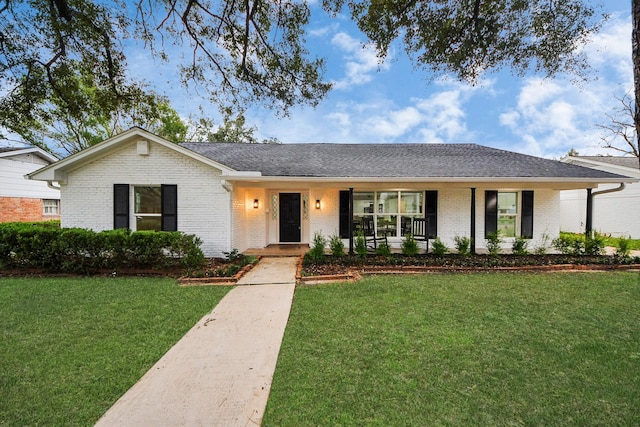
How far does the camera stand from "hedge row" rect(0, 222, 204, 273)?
6391 millimetres

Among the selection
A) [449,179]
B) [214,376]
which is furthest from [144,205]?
[449,179]

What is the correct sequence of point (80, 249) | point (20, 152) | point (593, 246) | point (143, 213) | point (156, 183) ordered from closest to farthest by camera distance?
point (80, 249)
point (593, 246)
point (156, 183)
point (143, 213)
point (20, 152)

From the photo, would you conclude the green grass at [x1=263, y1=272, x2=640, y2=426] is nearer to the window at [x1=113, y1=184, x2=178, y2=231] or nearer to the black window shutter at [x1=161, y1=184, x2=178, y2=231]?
the black window shutter at [x1=161, y1=184, x2=178, y2=231]

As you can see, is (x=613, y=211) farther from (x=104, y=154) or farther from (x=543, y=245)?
(x=104, y=154)

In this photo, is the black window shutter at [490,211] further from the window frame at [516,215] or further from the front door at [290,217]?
the front door at [290,217]

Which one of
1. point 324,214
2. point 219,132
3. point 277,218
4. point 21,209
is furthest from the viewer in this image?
point 219,132

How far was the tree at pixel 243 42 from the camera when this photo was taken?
15.7 ft

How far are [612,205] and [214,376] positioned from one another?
17964 millimetres

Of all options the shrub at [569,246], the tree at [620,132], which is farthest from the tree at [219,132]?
the tree at [620,132]

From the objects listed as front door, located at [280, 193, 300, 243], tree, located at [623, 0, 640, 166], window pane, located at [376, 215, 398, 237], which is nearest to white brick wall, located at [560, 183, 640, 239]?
window pane, located at [376, 215, 398, 237]

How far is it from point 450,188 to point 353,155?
3.55 m

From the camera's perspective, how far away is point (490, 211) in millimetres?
9375

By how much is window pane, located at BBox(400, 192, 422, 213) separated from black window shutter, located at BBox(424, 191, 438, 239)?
0.19 metres

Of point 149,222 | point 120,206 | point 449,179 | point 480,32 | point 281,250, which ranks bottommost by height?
point 281,250
